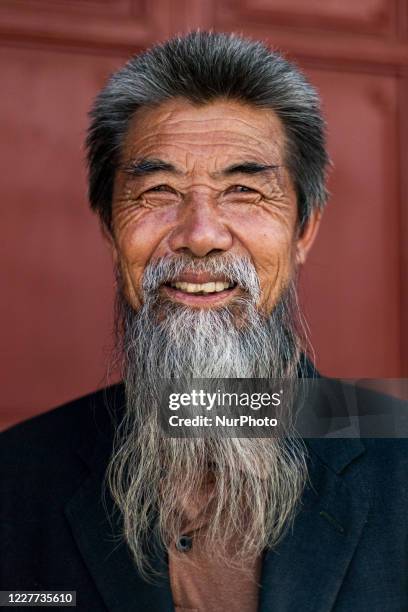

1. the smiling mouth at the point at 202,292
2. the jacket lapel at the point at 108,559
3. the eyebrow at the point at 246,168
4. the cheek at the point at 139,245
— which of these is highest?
the eyebrow at the point at 246,168

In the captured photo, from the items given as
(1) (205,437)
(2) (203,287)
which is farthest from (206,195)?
(1) (205,437)

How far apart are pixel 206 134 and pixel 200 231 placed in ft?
0.82

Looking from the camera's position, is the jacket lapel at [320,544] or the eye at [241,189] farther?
the eye at [241,189]

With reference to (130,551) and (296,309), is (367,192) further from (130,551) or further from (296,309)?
(130,551)

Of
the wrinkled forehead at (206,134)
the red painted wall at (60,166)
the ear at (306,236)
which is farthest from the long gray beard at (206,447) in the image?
the red painted wall at (60,166)

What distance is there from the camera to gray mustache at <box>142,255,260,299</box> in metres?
1.87

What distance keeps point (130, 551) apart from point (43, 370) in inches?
32.1

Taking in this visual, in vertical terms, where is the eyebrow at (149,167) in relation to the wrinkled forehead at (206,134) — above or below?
below

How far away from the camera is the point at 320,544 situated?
1.78m

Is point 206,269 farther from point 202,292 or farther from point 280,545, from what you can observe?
point 280,545

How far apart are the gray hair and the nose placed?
0.86 ft

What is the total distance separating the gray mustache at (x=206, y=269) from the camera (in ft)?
6.14

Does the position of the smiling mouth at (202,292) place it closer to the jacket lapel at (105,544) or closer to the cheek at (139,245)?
the cheek at (139,245)

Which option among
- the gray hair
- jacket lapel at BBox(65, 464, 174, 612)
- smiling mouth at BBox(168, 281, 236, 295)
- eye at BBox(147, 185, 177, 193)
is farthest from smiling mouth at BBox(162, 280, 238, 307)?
jacket lapel at BBox(65, 464, 174, 612)
